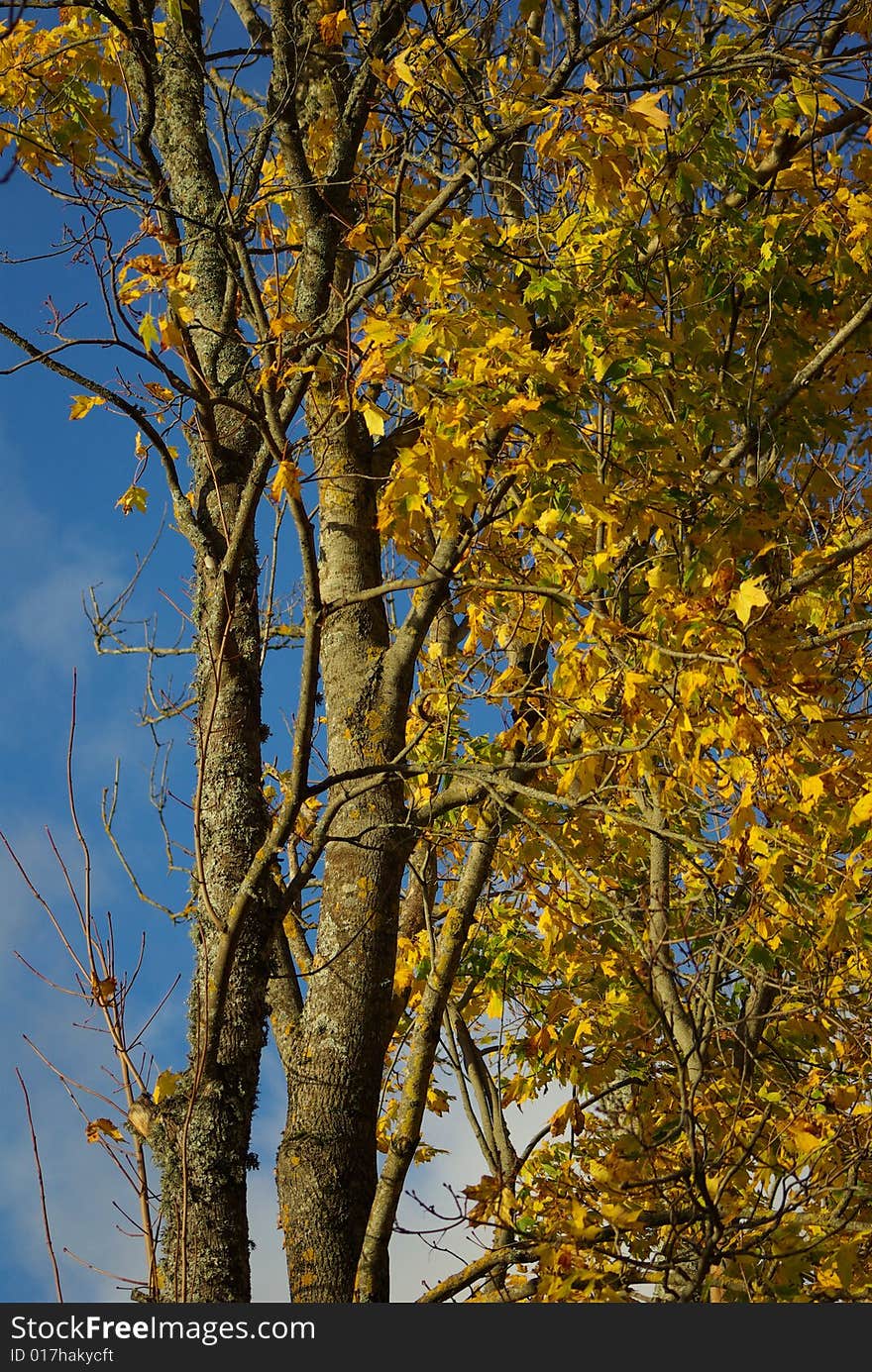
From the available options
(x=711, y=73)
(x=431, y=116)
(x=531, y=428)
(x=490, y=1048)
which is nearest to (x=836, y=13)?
(x=711, y=73)

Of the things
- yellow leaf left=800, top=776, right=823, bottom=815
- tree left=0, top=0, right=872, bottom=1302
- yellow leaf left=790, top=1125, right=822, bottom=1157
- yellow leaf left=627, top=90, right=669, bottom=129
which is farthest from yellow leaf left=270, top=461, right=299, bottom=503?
yellow leaf left=790, top=1125, right=822, bottom=1157

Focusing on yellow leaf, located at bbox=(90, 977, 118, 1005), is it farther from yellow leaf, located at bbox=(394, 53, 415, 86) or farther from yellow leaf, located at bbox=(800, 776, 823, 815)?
yellow leaf, located at bbox=(394, 53, 415, 86)

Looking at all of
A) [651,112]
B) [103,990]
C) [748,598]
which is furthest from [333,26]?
[103,990]

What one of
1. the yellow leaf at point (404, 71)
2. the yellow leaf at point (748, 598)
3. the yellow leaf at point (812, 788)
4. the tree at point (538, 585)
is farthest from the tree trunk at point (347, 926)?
the yellow leaf at point (812, 788)

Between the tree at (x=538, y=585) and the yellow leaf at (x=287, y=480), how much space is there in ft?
0.12

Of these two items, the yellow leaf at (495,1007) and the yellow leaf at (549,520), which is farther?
the yellow leaf at (495,1007)

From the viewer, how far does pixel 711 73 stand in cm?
420

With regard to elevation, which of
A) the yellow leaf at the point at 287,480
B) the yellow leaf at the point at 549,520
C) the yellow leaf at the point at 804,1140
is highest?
the yellow leaf at the point at 549,520

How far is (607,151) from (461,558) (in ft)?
5.14

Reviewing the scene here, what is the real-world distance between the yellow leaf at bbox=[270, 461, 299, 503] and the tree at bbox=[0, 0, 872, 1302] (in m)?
0.04

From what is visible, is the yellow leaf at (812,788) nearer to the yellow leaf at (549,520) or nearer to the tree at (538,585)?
the tree at (538,585)

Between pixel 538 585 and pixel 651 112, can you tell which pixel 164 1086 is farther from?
pixel 651 112

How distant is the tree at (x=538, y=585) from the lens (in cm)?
393

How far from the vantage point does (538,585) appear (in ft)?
14.9
